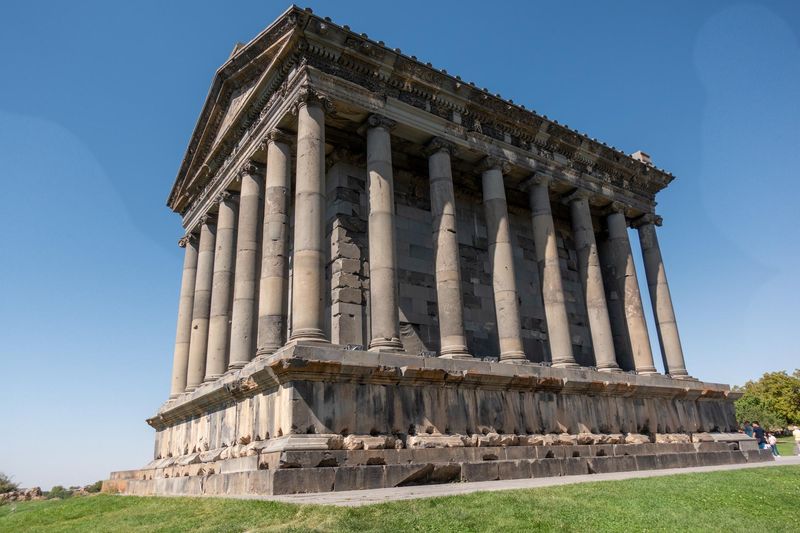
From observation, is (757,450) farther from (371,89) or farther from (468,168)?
(371,89)

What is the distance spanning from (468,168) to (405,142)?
10.1 feet

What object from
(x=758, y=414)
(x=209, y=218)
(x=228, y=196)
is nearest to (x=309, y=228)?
(x=228, y=196)

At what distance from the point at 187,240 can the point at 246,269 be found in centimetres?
819

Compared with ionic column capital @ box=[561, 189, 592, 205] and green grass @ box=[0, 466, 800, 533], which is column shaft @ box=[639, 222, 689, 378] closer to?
ionic column capital @ box=[561, 189, 592, 205]

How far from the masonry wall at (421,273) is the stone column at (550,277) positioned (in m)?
2.11

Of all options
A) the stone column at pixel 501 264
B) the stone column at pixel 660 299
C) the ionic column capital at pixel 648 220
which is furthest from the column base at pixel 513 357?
the ionic column capital at pixel 648 220

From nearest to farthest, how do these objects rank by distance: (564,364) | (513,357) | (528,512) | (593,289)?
(528,512), (513,357), (564,364), (593,289)

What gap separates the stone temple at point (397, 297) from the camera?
40.5 feet

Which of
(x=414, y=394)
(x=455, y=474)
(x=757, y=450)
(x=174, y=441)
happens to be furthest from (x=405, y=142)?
(x=757, y=450)

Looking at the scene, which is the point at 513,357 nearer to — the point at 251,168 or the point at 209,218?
the point at 251,168

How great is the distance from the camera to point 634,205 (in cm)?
2381

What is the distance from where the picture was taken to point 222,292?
1889cm

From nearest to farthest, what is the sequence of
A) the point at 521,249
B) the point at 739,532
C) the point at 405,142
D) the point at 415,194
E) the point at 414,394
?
the point at 739,532 < the point at 414,394 < the point at 405,142 < the point at 415,194 < the point at 521,249

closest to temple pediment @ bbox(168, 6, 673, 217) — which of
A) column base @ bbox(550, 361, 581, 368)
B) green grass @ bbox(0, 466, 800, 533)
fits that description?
column base @ bbox(550, 361, 581, 368)
